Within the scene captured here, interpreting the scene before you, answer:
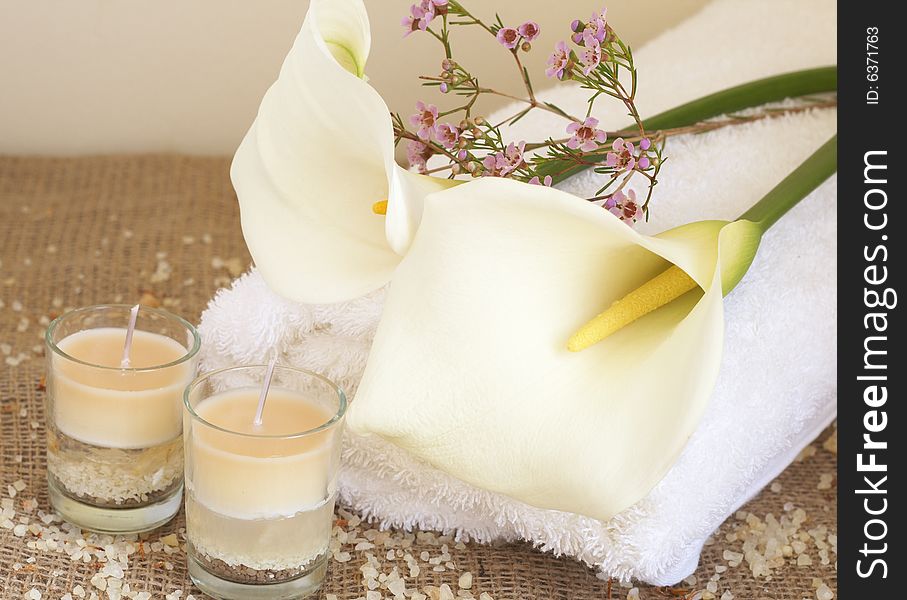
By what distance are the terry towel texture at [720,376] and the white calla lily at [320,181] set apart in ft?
0.06

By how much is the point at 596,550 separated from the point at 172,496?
0.81ft

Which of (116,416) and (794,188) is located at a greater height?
(794,188)

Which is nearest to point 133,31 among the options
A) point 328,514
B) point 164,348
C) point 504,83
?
point 504,83

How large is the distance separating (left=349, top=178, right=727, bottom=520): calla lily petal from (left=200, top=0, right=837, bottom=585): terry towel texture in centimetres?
10

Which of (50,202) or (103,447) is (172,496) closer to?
(103,447)

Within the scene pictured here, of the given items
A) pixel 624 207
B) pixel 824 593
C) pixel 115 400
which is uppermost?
pixel 624 207

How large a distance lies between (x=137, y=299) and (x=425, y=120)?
1.38ft

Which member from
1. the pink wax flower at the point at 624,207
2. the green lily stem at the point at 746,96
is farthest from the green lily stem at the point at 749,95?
the pink wax flower at the point at 624,207

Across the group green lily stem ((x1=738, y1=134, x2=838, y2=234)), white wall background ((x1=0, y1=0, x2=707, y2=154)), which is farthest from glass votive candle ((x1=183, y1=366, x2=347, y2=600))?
white wall background ((x1=0, y1=0, x2=707, y2=154))

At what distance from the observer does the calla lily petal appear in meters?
0.49

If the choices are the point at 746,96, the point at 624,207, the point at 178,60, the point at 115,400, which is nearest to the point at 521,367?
the point at 624,207

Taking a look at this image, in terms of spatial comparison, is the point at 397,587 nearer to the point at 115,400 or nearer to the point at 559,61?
the point at 115,400

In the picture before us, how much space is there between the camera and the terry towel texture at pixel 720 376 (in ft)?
2.04

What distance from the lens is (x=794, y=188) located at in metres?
0.67
